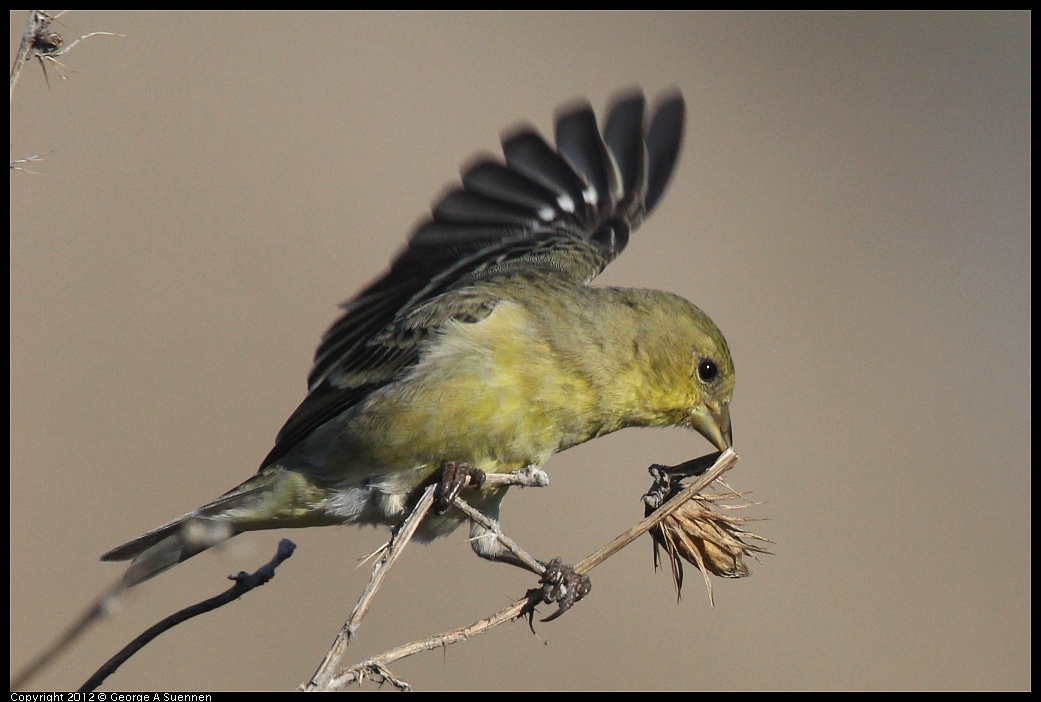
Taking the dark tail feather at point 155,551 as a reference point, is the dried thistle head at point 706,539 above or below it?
above

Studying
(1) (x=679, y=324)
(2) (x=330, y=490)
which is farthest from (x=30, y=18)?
(1) (x=679, y=324)

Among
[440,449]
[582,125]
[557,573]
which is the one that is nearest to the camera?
[557,573]

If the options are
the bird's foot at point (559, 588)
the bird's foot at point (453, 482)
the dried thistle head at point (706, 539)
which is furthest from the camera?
the bird's foot at point (559, 588)

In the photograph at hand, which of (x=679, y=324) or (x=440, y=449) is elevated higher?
(x=679, y=324)

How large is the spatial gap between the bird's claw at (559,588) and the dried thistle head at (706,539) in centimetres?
39

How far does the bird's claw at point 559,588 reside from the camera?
10.2 ft

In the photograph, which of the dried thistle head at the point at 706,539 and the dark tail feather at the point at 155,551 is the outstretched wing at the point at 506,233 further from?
the dried thistle head at the point at 706,539

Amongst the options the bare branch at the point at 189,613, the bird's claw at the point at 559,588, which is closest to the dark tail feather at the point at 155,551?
the bird's claw at the point at 559,588

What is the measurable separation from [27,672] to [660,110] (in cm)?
417

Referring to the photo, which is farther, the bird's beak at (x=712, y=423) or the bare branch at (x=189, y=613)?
the bird's beak at (x=712, y=423)

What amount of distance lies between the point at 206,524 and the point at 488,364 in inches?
51.2

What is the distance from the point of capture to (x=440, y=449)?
12.1ft

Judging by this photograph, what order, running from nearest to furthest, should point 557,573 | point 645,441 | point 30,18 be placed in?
point 30,18 < point 557,573 < point 645,441

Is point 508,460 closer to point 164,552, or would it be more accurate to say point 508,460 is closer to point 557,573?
point 557,573
